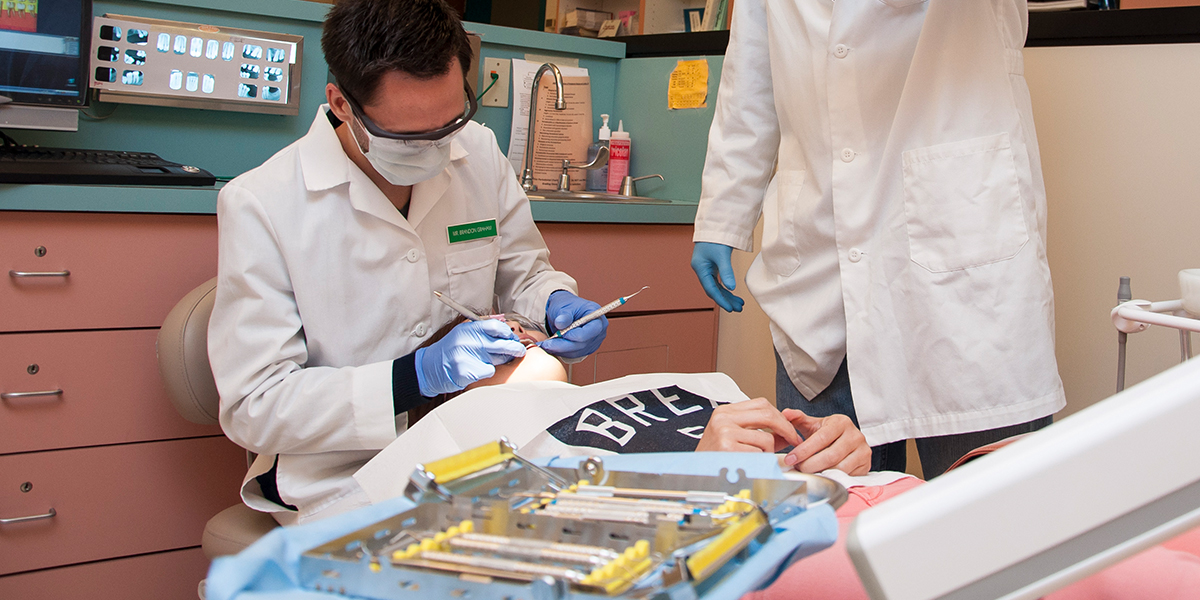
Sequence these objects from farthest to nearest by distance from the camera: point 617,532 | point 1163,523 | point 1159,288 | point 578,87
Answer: point 578,87
point 1159,288
point 617,532
point 1163,523

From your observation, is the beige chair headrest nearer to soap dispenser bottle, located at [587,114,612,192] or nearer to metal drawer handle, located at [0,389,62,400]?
metal drawer handle, located at [0,389,62,400]

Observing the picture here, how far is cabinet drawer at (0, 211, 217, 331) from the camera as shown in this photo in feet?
5.12

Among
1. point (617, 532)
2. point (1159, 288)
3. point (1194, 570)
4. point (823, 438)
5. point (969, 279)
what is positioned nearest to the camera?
point (617, 532)

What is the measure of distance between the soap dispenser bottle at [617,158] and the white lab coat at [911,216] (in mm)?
1189

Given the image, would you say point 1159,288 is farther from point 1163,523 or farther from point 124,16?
point 124,16

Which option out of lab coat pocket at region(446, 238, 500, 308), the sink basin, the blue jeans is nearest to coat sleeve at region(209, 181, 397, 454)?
lab coat pocket at region(446, 238, 500, 308)

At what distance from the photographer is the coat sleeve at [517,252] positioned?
5.42 feet

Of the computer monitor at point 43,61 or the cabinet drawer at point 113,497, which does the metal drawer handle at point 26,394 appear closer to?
the cabinet drawer at point 113,497

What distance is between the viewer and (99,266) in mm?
1627

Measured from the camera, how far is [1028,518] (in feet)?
1.07

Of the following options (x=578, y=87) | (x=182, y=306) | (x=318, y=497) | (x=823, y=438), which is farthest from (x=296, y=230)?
(x=578, y=87)

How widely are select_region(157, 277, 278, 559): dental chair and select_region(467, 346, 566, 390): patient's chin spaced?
372mm

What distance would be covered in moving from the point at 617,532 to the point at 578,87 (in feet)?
7.40

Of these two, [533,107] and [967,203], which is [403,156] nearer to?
[967,203]
